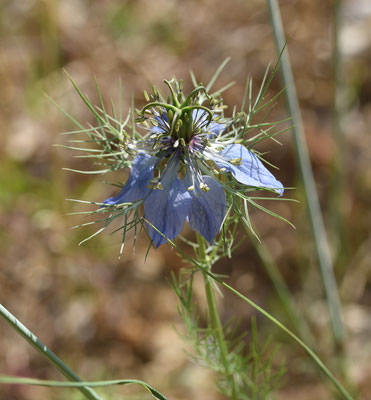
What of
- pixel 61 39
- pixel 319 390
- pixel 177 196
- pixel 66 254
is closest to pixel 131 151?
pixel 177 196

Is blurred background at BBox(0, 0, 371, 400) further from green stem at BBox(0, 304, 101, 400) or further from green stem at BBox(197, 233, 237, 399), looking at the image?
green stem at BBox(0, 304, 101, 400)

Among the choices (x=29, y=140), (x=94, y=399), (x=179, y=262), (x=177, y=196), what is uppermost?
(x=29, y=140)

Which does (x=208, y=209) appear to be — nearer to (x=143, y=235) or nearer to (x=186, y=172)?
(x=186, y=172)

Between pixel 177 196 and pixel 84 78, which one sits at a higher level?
pixel 84 78

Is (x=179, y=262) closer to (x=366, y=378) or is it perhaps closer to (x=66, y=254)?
(x=66, y=254)

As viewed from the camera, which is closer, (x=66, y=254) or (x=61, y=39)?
(x=66, y=254)

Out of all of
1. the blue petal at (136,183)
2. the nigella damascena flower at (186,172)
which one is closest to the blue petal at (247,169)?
the nigella damascena flower at (186,172)

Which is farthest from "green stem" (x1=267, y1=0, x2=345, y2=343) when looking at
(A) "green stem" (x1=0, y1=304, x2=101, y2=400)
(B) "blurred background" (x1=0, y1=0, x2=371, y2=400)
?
(A) "green stem" (x1=0, y1=304, x2=101, y2=400)
